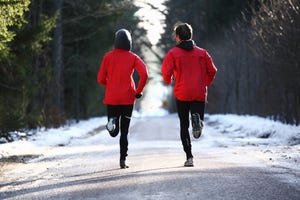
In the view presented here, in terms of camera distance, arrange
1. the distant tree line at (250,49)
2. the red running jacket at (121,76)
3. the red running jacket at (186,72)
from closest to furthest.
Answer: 1. the red running jacket at (186,72)
2. the red running jacket at (121,76)
3. the distant tree line at (250,49)

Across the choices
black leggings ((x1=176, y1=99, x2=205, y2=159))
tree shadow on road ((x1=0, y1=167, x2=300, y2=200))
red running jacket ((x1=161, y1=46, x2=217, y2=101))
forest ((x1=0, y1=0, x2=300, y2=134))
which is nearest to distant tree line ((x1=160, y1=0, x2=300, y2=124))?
forest ((x1=0, y1=0, x2=300, y2=134))

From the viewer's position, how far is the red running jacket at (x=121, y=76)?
369 inches

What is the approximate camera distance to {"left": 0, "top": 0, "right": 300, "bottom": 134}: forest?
1722 centimetres

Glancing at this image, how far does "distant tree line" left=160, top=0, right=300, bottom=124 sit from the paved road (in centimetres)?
1020

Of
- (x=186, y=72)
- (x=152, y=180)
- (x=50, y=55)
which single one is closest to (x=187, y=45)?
(x=186, y=72)

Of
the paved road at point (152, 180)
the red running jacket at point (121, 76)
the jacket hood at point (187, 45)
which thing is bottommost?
the paved road at point (152, 180)

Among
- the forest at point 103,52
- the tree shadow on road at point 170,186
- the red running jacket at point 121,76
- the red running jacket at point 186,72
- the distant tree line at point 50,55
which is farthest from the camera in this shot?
the forest at point 103,52

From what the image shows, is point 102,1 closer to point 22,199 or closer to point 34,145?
point 34,145

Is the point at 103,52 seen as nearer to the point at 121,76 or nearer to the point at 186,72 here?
the point at 121,76

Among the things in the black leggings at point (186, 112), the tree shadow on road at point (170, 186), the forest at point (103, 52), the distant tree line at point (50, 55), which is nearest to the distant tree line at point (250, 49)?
the forest at point (103, 52)

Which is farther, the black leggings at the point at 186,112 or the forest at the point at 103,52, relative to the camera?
the forest at the point at 103,52

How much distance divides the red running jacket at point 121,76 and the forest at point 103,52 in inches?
103

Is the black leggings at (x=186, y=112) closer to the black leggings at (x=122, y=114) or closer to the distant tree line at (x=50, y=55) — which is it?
the black leggings at (x=122, y=114)

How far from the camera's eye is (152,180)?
292 inches
